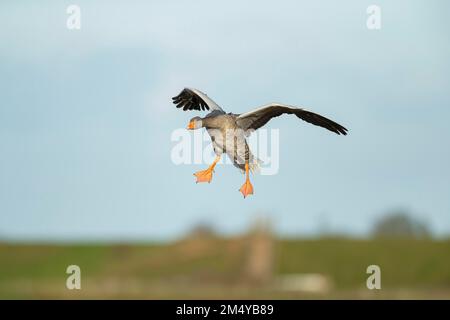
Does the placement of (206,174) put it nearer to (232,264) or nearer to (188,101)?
(188,101)

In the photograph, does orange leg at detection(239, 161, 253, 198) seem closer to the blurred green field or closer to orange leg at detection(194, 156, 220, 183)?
orange leg at detection(194, 156, 220, 183)

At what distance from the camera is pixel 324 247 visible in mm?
76625

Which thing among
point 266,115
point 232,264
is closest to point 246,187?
point 266,115

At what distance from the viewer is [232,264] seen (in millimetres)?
70625

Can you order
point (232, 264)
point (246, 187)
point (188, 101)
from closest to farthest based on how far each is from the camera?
point (246, 187)
point (188, 101)
point (232, 264)

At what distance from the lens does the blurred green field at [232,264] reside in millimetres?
66438

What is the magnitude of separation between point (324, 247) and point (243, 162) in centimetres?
6306

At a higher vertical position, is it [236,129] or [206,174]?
[236,129]

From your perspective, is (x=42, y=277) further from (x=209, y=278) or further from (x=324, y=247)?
(x=324, y=247)

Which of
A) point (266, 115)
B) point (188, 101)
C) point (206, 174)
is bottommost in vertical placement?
point (206, 174)

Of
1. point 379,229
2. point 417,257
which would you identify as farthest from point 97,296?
point 379,229

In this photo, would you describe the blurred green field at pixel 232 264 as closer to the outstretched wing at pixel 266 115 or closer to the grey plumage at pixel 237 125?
the outstretched wing at pixel 266 115

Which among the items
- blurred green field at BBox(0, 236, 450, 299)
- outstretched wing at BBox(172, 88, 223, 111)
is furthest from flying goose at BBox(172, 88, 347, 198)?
blurred green field at BBox(0, 236, 450, 299)
